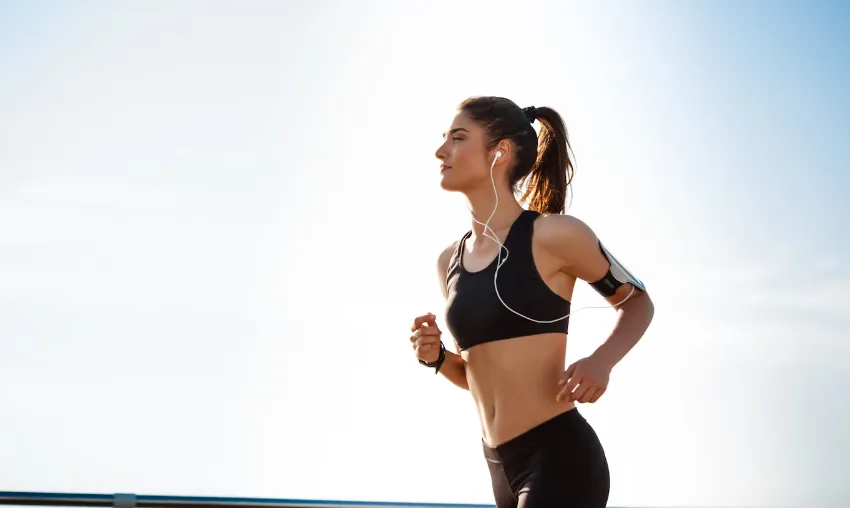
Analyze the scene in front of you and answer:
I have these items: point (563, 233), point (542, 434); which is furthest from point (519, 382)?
point (563, 233)

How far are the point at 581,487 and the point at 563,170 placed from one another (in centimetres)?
89

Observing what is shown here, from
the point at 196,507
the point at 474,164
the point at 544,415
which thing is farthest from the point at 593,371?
the point at 196,507

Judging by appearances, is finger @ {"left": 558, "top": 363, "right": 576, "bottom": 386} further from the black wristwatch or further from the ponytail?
the ponytail

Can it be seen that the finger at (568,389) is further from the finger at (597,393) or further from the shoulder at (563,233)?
the shoulder at (563,233)

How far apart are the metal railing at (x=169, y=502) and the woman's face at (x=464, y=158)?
2.80 feet

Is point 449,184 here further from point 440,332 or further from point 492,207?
point 440,332

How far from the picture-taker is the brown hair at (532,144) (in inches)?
93.7

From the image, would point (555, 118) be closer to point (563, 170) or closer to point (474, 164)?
point (563, 170)

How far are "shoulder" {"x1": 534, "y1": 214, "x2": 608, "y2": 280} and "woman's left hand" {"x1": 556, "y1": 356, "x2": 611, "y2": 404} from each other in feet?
0.94

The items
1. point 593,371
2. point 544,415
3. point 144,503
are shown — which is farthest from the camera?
point 144,503

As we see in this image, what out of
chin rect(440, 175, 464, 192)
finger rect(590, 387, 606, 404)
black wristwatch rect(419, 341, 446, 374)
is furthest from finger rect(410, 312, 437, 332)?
finger rect(590, 387, 606, 404)

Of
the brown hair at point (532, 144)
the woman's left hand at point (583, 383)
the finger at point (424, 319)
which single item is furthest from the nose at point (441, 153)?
the woman's left hand at point (583, 383)

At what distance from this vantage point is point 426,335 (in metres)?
2.24

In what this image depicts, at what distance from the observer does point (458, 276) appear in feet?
7.60
